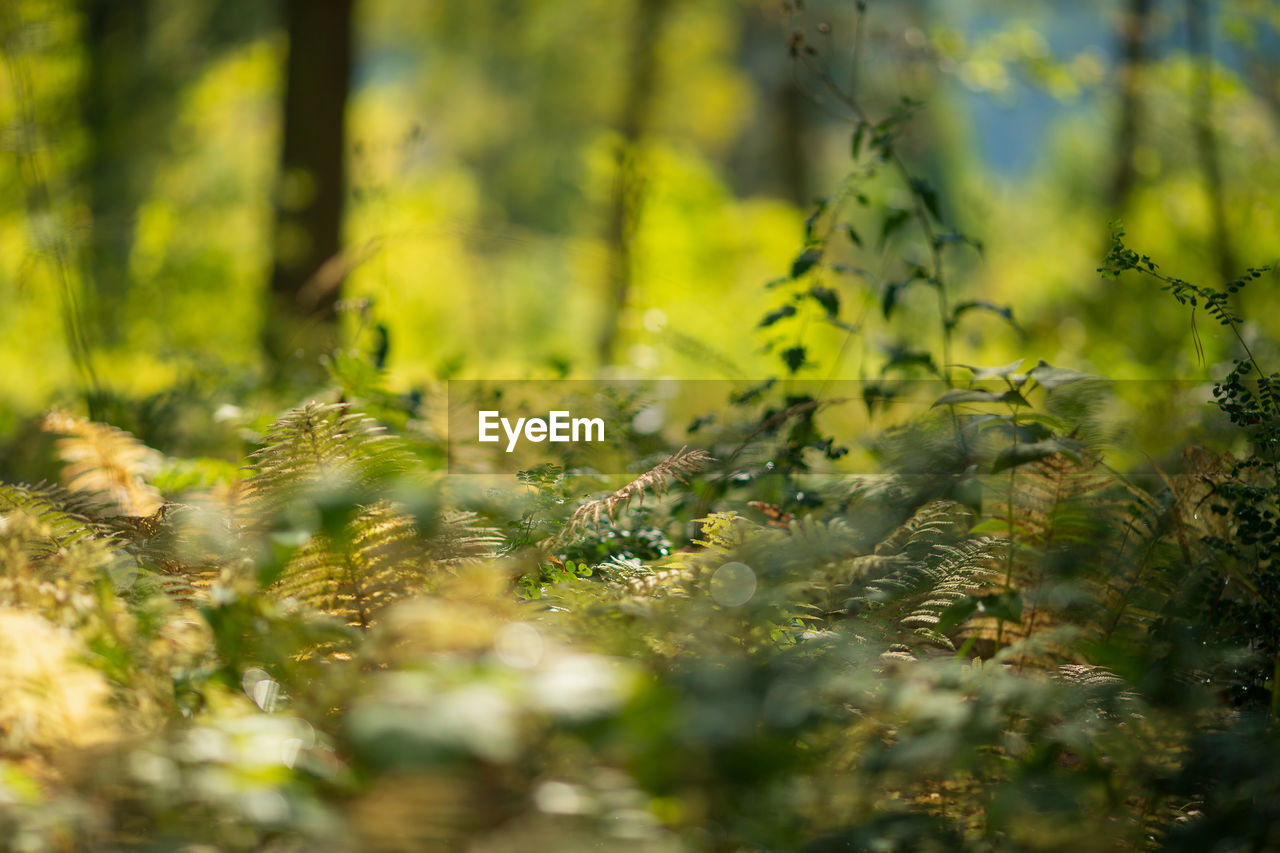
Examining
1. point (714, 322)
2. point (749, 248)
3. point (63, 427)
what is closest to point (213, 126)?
point (749, 248)

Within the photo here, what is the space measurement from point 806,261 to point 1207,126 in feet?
12.4

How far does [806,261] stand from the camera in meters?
2.15

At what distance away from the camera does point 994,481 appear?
182 cm

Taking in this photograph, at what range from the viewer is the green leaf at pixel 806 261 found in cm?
213

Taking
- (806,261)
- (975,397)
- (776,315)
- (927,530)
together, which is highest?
(806,261)

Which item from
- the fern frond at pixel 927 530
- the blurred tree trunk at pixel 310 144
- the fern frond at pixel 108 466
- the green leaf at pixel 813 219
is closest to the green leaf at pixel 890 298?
the green leaf at pixel 813 219

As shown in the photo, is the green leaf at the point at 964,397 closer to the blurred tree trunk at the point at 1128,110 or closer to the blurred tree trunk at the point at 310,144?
the blurred tree trunk at the point at 310,144

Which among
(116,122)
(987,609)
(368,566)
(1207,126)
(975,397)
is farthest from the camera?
(116,122)

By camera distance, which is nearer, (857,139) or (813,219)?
(813,219)

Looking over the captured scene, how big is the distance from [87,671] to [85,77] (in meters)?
6.67

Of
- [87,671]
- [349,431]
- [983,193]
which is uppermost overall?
[983,193]

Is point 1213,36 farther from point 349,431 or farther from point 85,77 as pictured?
point 85,77

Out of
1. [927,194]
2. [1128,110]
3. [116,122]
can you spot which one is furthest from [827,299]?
[116,122]

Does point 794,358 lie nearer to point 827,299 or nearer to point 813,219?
point 827,299
